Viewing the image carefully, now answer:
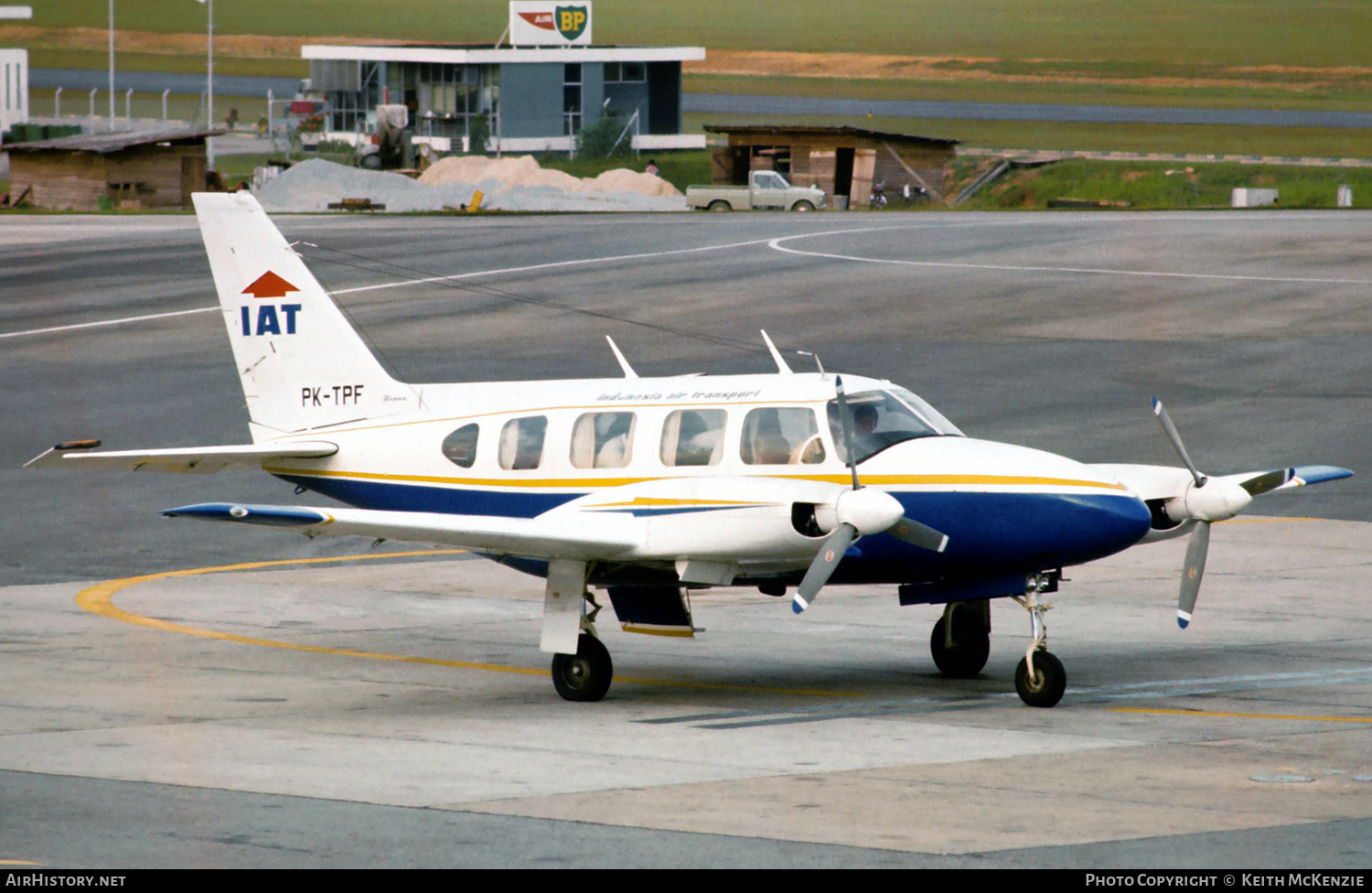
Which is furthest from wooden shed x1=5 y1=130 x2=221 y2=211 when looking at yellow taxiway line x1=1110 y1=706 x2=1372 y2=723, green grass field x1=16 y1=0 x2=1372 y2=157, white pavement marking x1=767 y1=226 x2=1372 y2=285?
yellow taxiway line x1=1110 y1=706 x2=1372 y2=723

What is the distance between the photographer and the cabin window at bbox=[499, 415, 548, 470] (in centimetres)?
1922

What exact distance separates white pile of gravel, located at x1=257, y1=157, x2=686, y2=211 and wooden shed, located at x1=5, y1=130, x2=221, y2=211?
4.60m

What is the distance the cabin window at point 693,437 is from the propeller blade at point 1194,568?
482 centimetres

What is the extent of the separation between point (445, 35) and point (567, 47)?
70.0 metres

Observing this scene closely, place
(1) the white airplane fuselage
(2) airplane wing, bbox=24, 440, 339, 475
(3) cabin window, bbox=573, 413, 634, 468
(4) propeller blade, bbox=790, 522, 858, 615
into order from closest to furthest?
1. (4) propeller blade, bbox=790, 522, 858, 615
2. (1) the white airplane fuselage
3. (3) cabin window, bbox=573, 413, 634, 468
4. (2) airplane wing, bbox=24, 440, 339, 475

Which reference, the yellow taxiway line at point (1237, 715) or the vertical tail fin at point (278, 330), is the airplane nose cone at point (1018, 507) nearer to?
the yellow taxiway line at point (1237, 715)

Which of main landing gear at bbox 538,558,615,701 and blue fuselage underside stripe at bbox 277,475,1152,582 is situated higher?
blue fuselage underside stripe at bbox 277,475,1152,582

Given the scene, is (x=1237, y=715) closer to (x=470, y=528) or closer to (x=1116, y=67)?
(x=470, y=528)

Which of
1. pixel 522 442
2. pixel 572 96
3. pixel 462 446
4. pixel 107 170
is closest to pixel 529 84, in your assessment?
pixel 572 96

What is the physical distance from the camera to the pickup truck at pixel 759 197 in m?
86.3

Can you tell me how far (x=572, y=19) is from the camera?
122750 millimetres

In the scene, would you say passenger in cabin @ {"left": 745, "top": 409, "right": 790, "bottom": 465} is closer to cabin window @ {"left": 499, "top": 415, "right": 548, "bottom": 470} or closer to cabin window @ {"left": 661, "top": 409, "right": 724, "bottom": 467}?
cabin window @ {"left": 661, "top": 409, "right": 724, "bottom": 467}

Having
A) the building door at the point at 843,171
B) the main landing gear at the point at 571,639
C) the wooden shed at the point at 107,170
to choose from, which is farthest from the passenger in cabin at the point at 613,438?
the building door at the point at 843,171

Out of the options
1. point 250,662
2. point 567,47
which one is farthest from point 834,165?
point 250,662
